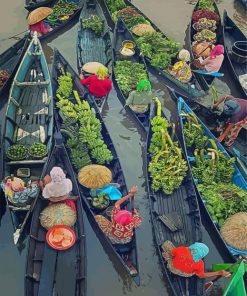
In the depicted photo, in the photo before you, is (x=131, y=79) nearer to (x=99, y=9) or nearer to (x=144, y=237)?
(x=99, y=9)

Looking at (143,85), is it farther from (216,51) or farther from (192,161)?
(216,51)

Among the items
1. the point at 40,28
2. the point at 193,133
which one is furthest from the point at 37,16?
the point at 193,133

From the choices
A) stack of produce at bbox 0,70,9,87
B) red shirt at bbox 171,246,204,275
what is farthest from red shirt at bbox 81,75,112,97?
red shirt at bbox 171,246,204,275

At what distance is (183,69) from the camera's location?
14.9 meters

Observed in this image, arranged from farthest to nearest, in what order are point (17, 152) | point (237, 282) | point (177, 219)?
point (17, 152) < point (177, 219) < point (237, 282)

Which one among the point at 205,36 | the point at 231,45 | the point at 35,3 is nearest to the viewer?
the point at 205,36

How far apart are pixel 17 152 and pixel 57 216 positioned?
2742 mm

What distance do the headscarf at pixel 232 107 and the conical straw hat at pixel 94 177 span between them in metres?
4.51

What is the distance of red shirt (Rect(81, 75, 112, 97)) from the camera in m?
13.2

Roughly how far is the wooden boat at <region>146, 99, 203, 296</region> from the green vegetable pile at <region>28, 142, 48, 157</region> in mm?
3143

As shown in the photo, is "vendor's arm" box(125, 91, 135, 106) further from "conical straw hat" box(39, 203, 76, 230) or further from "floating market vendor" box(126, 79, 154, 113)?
"conical straw hat" box(39, 203, 76, 230)

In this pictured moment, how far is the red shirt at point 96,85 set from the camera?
1318cm

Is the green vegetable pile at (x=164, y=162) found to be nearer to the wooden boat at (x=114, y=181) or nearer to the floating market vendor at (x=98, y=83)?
the wooden boat at (x=114, y=181)

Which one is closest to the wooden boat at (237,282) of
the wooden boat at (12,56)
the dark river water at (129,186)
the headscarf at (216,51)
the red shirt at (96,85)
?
the dark river water at (129,186)
